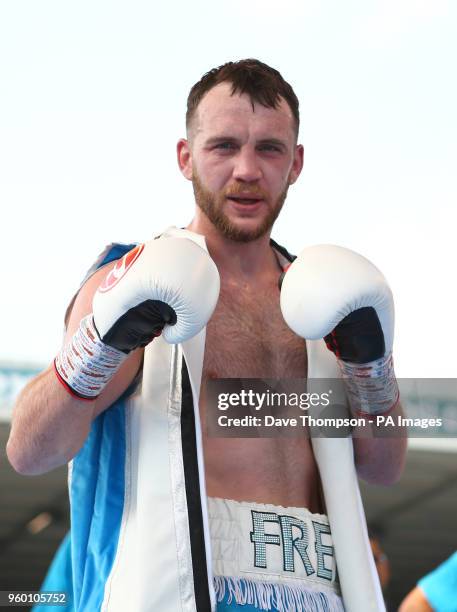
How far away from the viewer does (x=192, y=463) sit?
4.95 ft

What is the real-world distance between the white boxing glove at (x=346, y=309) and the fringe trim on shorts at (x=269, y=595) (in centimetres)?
35

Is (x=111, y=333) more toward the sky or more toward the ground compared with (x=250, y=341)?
more toward the ground

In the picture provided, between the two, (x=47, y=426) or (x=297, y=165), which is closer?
(x=47, y=426)

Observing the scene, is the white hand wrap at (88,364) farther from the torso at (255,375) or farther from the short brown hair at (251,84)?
the short brown hair at (251,84)

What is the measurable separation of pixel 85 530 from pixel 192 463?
0.24 metres

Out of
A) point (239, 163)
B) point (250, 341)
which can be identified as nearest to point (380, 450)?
point (250, 341)

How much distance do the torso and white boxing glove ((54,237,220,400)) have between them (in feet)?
0.78

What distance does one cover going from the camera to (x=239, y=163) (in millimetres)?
1771

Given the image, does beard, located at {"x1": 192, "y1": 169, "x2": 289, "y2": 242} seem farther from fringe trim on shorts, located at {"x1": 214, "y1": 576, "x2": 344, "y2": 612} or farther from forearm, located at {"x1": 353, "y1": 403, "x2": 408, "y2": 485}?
fringe trim on shorts, located at {"x1": 214, "y1": 576, "x2": 344, "y2": 612}

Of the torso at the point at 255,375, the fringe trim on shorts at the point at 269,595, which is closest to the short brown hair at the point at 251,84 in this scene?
the torso at the point at 255,375

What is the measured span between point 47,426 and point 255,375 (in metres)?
0.41

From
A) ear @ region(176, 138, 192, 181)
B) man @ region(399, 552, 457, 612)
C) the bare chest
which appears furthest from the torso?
man @ region(399, 552, 457, 612)

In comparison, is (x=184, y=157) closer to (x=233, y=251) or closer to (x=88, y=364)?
(x=233, y=251)

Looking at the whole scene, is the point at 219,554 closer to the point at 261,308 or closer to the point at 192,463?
the point at 192,463
